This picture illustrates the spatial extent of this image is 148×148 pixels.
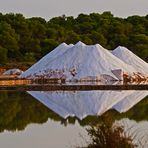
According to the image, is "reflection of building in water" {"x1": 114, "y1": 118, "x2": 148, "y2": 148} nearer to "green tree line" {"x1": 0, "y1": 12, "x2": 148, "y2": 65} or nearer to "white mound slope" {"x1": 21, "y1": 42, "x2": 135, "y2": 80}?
"white mound slope" {"x1": 21, "y1": 42, "x2": 135, "y2": 80}

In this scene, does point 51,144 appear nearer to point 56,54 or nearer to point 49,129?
point 49,129

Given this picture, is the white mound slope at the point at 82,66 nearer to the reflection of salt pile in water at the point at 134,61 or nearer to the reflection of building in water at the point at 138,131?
the reflection of salt pile in water at the point at 134,61

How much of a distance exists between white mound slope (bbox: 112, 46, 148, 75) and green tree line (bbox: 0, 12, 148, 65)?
26.2 feet

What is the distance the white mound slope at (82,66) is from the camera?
92.5 ft

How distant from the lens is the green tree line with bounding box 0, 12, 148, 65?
39.8 m

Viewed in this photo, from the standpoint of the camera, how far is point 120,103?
566 inches

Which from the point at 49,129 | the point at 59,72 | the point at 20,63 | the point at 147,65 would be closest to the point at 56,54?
the point at 59,72

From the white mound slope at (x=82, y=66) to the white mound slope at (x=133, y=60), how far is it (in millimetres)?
614

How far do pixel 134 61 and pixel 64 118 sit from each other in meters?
20.6

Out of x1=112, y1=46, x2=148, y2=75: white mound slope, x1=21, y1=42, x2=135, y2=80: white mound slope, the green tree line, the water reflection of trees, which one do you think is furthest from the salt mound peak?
the water reflection of trees

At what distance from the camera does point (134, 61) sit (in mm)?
31703

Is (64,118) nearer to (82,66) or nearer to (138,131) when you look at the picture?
(138,131)

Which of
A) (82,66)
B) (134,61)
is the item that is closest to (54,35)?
(134,61)

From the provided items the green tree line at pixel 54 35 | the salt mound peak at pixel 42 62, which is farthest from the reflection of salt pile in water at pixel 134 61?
the green tree line at pixel 54 35
